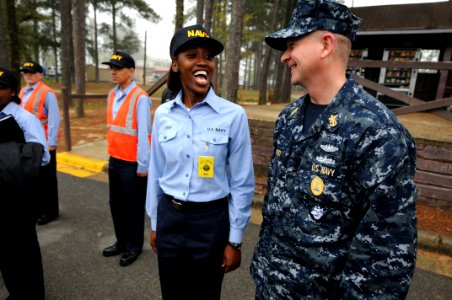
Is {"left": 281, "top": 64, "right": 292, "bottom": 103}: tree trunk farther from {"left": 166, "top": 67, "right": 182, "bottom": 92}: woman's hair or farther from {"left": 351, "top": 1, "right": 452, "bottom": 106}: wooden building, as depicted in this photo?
{"left": 166, "top": 67, "right": 182, "bottom": 92}: woman's hair

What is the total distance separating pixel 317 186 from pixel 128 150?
2.38 m

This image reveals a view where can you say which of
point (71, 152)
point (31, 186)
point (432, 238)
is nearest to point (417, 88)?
point (432, 238)

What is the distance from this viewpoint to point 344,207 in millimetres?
1265

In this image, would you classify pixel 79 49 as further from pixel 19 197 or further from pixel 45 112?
pixel 19 197

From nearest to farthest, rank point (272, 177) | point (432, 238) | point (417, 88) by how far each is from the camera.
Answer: point (272, 177) < point (432, 238) < point (417, 88)

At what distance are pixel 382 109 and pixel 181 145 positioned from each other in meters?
1.13

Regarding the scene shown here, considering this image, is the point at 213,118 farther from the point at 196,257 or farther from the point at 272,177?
the point at 196,257

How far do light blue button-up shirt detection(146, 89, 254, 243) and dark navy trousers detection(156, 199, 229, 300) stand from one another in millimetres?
86

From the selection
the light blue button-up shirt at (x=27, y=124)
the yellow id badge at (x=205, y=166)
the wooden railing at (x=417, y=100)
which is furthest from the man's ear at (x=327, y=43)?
the wooden railing at (x=417, y=100)

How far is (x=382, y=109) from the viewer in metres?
1.23

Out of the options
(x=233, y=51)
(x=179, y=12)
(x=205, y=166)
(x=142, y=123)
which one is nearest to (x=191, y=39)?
(x=205, y=166)

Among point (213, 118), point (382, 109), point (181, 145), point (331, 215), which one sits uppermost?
point (382, 109)

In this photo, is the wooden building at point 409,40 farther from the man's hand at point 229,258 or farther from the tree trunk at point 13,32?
the tree trunk at point 13,32

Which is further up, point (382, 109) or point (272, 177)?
point (382, 109)
